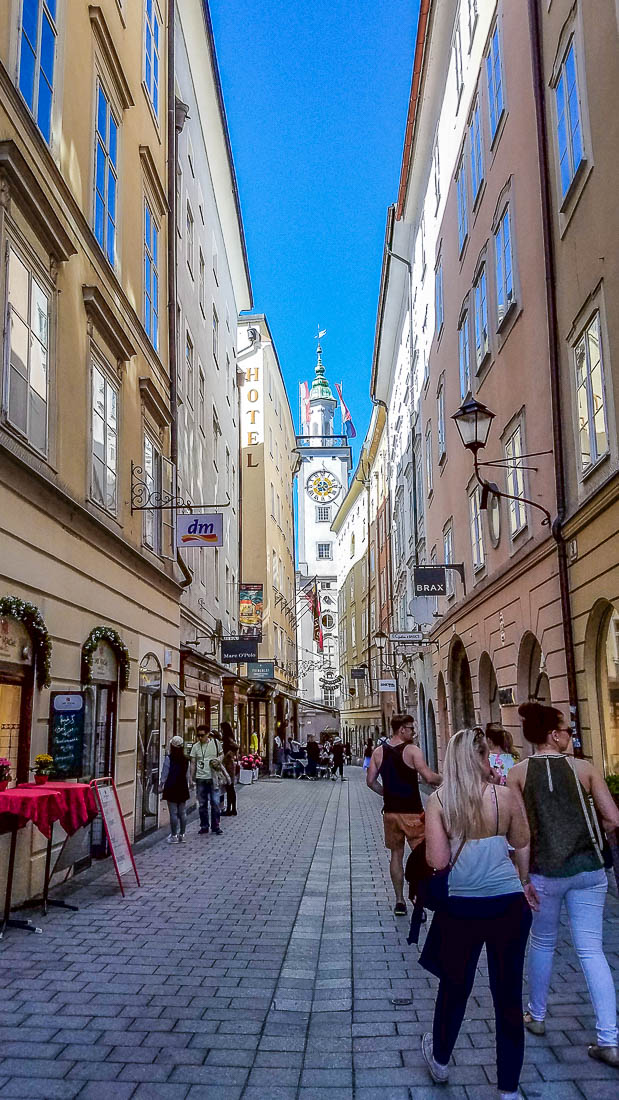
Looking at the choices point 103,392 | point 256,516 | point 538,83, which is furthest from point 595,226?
point 256,516

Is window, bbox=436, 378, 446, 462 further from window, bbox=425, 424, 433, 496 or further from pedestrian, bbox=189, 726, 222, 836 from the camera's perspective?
pedestrian, bbox=189, 726, 222, 836

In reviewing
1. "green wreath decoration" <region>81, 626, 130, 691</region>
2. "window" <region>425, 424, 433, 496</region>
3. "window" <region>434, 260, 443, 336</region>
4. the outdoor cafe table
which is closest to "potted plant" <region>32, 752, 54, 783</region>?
the outdoor cafe table

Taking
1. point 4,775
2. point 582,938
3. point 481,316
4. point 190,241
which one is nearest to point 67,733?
point 4,775

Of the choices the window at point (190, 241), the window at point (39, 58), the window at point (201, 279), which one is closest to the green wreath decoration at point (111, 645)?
the window at point (39, 58)

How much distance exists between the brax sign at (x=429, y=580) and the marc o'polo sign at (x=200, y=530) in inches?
275

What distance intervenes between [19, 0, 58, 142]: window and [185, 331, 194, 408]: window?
11.2m

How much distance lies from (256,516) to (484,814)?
39028mm

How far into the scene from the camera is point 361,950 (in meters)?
7.08

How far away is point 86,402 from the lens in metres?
11.2

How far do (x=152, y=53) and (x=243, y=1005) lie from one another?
17.2 metres

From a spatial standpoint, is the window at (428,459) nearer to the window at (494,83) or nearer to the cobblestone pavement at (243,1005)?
the window at (494,83)

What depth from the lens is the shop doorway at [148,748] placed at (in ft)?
45.3

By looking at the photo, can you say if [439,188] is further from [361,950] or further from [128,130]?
[361,950]

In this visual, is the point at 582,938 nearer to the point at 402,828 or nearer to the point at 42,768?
the point at 402,828
